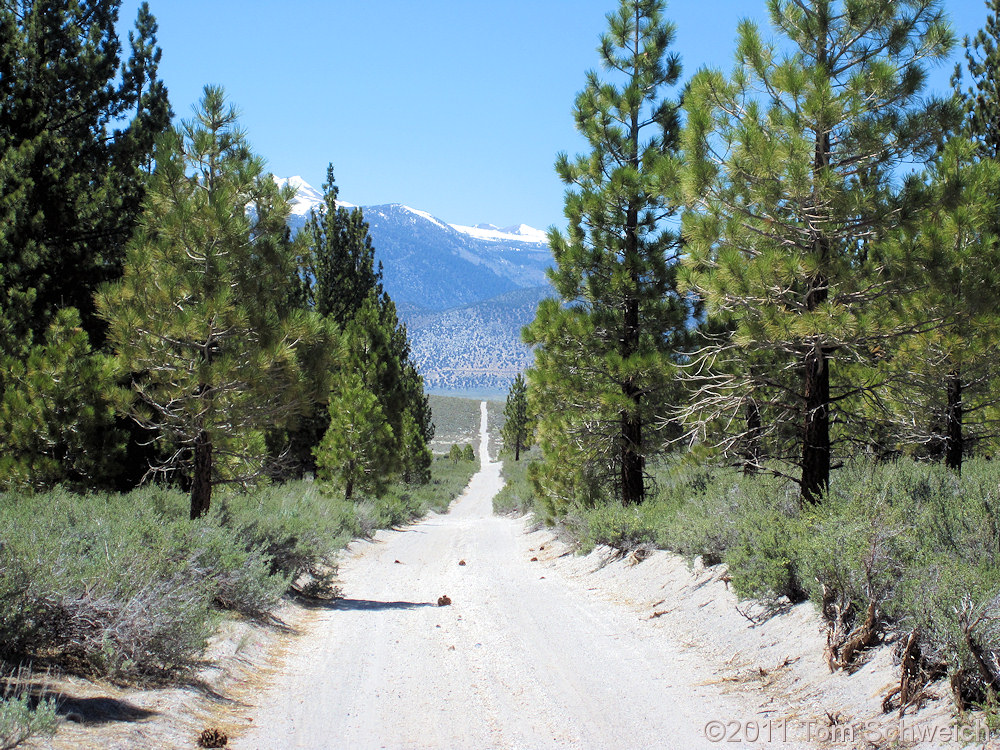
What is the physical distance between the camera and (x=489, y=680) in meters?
5.79

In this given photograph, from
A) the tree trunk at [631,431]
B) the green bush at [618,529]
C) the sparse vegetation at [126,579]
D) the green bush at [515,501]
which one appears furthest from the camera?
the green bush at [515,501]

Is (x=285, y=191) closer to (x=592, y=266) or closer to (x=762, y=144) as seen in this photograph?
(x=592, y=266)

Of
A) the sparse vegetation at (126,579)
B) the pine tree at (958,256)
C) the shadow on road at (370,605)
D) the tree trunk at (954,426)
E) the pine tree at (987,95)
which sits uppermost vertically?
the pine tree at (987,95)

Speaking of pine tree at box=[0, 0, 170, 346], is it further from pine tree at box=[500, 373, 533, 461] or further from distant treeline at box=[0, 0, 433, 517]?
pine tree at box=[500, 373, 533, 461]

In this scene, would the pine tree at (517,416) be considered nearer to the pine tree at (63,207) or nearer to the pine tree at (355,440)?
the pine tree at (355,440)

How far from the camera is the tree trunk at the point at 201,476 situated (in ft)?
31.5

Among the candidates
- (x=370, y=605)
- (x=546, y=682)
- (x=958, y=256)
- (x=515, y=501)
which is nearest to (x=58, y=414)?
(x=370, y=605)

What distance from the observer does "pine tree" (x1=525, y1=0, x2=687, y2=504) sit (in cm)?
1255

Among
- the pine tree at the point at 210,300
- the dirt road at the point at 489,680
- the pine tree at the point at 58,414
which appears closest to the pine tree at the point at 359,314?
the pine tree at the point at 58,414

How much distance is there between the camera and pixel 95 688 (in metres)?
4.47

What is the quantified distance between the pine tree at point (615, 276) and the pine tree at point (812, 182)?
4.31m

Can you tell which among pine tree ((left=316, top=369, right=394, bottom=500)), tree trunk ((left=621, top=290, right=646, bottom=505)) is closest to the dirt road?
tree trunk ((left=621, top=290, right=646, bottom=505))

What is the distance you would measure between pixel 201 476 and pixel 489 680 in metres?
5.62

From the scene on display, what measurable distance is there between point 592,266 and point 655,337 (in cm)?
167
